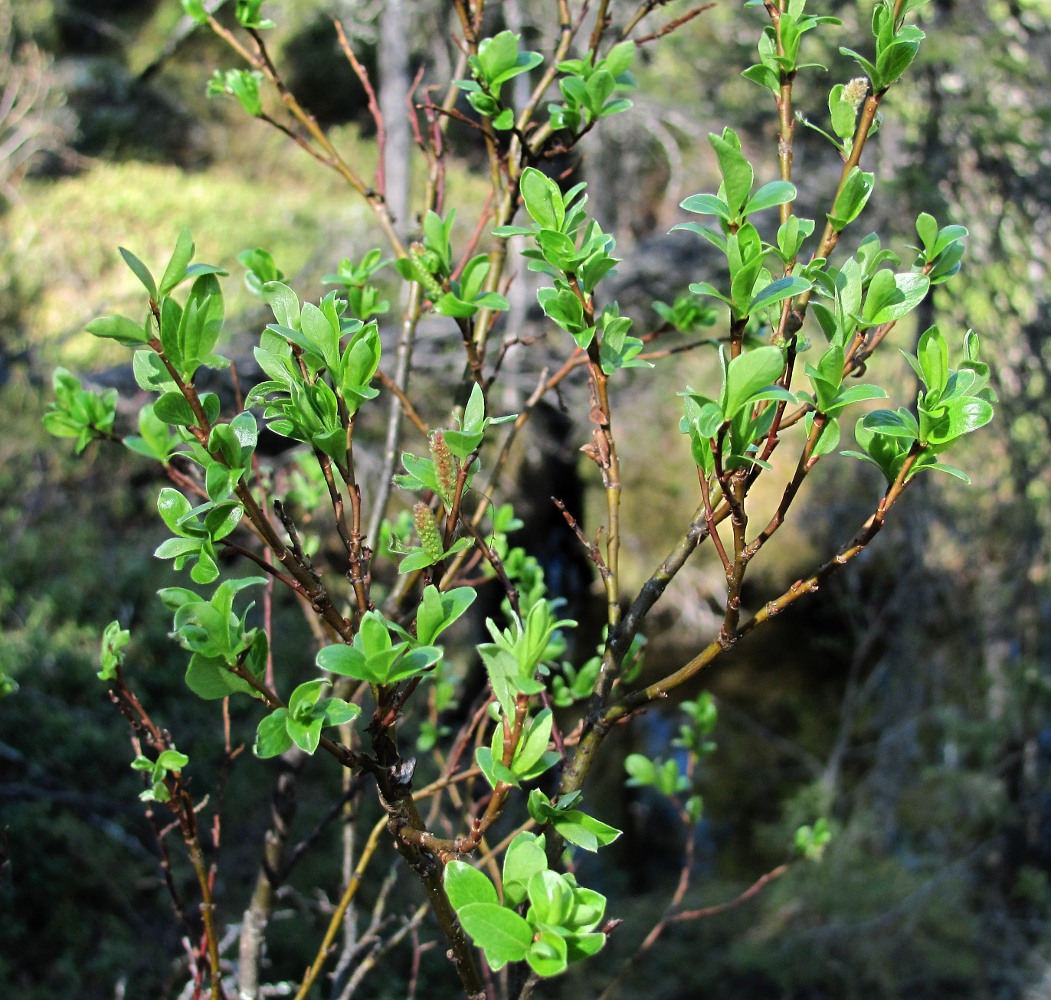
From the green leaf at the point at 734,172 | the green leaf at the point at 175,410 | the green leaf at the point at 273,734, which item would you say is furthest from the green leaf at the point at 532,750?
the green leaf at the point at 734,172

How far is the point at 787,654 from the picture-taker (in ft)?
20.6

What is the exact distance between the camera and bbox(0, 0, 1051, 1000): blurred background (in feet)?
10.8

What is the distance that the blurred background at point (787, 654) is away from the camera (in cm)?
330

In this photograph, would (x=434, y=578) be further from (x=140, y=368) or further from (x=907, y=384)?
(x=907, y=384)

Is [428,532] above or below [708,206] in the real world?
below

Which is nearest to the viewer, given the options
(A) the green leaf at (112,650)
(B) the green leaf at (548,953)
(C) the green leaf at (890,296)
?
(B) the green leaf at (548,953)

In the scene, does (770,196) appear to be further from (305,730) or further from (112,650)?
(112,650)

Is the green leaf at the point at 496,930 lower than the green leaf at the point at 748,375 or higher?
lower

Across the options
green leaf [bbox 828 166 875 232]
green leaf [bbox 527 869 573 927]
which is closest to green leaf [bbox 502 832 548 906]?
green leaf [bbox 527 869 573 927]

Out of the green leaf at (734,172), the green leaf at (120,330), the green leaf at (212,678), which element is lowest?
the green leaf at (212,678)

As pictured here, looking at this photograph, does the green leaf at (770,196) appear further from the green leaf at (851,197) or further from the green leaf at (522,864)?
the green leaf at (522,864)

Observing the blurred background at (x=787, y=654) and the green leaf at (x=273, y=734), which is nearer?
the green leaf at (x=273, y=734)

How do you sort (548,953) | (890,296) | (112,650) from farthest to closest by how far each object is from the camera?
(112,650) → (890,296) → (548,953)

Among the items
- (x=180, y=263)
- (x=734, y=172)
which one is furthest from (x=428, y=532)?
(x=734, y=172)
